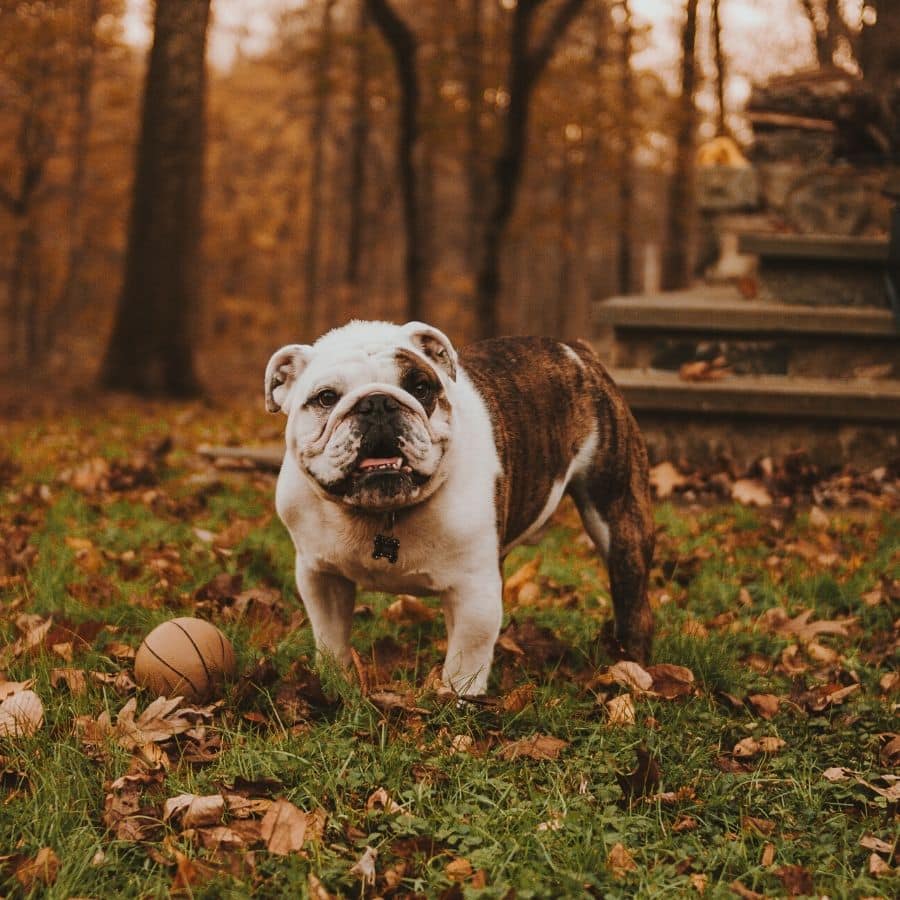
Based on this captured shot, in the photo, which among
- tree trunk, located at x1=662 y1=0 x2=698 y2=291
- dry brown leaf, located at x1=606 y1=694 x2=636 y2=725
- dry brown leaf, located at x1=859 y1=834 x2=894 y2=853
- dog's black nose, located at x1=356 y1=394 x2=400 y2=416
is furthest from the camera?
tree trunk, located at x1=662 y1=0 x2=698 y2=291

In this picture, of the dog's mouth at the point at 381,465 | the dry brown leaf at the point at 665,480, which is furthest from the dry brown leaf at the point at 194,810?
the dry brown leaf at the point at 665,480

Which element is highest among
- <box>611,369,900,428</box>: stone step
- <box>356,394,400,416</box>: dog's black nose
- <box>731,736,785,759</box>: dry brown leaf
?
<box>356,394,400,416</box>: dog's black nose

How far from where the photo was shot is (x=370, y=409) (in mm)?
2787

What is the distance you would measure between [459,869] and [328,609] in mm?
1166

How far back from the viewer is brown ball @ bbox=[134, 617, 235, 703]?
320cm

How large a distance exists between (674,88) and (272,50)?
897 cm

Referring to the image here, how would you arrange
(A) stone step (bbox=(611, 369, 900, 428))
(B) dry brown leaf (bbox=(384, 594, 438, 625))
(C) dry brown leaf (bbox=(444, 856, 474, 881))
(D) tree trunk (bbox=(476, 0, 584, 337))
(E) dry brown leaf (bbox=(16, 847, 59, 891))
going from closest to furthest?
(E) dry brown leaf (bbox=(16, 847, 59, 891))
(C) dry brown leaf (bbox=(444, 856, 474, 881))
(B) dry brown leaf (bbox=(384, 594, 438, 625))
(A) stone step (bbox=(611, 369, 900, 428))
(D) tree trunk (bbox=(476, 0, 584, 337))

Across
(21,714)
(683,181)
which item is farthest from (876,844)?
(683,181)

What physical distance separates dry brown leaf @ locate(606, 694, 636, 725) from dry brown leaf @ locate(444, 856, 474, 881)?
85 centimetres

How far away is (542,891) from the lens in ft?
7.48

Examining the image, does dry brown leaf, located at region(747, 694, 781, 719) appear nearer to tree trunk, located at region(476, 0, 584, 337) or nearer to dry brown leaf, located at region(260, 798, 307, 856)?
dry brown leaf, located at region(260, 798, 307, 856)

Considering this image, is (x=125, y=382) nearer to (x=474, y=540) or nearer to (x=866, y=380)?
(x=866, y=380)

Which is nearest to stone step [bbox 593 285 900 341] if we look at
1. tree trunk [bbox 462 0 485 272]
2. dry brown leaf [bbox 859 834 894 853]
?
dry brown leaf [bbox 859 834 894 853]

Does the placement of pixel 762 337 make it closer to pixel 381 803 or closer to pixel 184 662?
pixel 184 662
